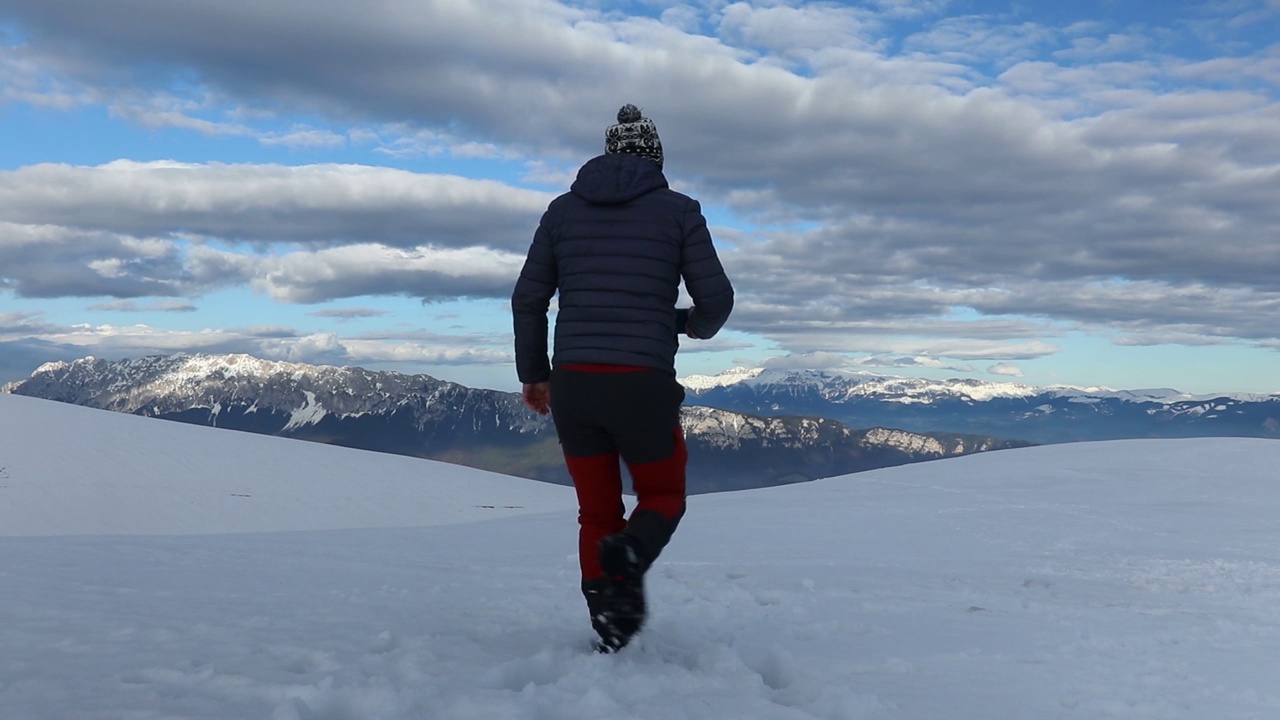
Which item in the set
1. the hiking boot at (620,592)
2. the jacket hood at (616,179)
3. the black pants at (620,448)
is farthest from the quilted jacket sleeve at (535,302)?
the hiking boot at (620,592)

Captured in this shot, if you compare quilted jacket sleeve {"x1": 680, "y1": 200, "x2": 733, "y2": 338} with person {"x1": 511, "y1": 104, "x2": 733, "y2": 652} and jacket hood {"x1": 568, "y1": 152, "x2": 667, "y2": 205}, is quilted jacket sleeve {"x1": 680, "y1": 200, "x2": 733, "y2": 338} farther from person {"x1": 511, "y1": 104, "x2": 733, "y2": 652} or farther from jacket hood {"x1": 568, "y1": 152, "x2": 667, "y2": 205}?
jacket hood {"x1": 568, "y1": 152, "x2": 667, "y2": 205}

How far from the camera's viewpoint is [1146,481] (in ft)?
47.6

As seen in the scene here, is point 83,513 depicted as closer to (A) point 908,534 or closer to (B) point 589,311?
(A) point 908,534

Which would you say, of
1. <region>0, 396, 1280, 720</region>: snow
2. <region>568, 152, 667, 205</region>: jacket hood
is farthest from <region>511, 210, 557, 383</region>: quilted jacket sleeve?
<region>0, 396, 1280, 720</region>: snow

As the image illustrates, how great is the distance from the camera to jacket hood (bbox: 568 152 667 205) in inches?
155

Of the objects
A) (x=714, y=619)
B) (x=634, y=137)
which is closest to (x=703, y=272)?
(x=634, y=137)

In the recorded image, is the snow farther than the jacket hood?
No

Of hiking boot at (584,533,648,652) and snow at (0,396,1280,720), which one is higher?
hiking boot at (584,533,648,652)

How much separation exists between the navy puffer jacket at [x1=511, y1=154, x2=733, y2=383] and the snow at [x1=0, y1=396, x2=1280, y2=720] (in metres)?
1.36

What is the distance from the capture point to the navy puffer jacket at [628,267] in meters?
3.90

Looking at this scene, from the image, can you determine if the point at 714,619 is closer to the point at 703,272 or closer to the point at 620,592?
the point at 620,592

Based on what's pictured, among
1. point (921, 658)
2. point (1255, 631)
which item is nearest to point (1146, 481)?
point (1255, 631)

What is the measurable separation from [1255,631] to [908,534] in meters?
4.82

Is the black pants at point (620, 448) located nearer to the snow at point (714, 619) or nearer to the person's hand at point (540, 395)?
the person's hand at point (540, 395)
